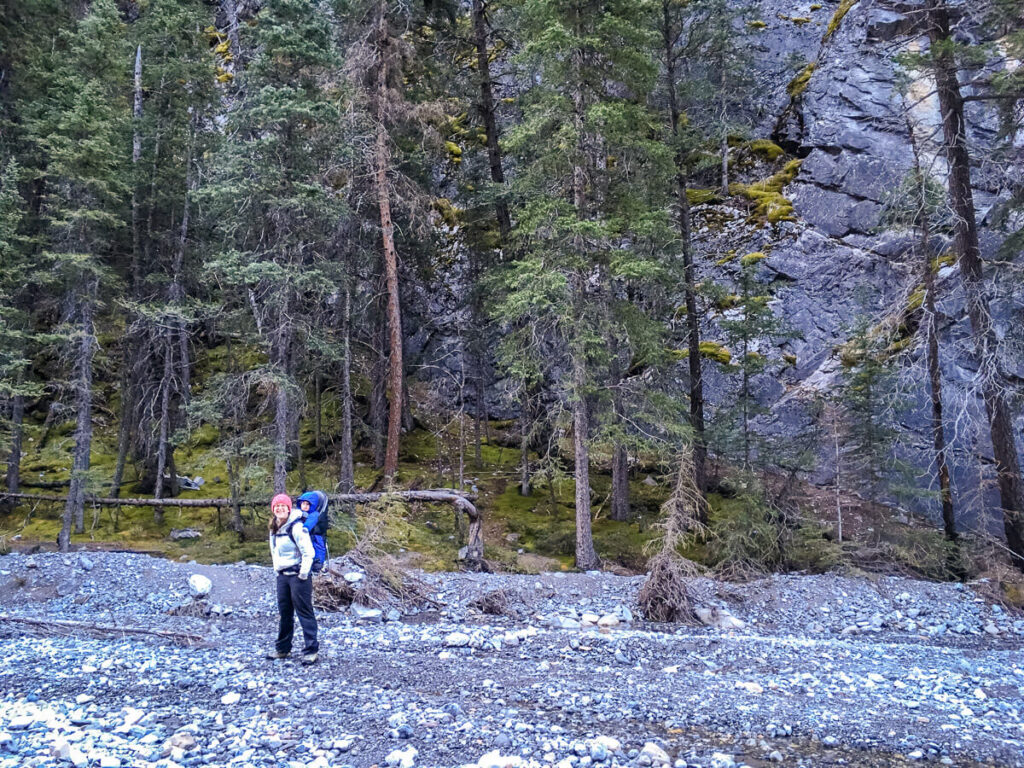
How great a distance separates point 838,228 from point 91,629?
2346 centimetres

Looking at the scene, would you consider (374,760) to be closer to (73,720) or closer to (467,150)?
(73,720)

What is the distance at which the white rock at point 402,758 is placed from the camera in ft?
14.5

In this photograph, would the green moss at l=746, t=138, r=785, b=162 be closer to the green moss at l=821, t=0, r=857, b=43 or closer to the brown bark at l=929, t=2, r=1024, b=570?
the green moss at l=821, t=0, r=857, b=43

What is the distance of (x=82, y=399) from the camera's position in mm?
14625

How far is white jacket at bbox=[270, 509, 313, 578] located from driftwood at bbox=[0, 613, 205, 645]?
2100 millimetres

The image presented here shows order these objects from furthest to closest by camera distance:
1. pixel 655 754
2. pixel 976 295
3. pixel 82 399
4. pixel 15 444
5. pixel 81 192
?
pixel 15 444 → pixel 81 192 → pixel 82 399 → pixel 976 295 → pixel 655 754

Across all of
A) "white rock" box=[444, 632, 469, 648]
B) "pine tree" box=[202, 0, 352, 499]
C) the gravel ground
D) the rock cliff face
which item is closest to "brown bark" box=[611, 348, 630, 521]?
the rock cliff face

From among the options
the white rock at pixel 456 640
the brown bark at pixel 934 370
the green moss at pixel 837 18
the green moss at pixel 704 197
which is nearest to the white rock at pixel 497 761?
the white rock at pixel 456 640

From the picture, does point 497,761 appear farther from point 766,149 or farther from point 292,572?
point 766,149

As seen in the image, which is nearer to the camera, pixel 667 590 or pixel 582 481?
pixel 667 590

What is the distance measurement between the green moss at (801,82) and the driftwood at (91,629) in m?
27.7

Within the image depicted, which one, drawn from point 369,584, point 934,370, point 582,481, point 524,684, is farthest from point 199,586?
point 934,370

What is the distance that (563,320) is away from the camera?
1283 centimetres

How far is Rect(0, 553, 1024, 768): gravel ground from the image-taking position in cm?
474
